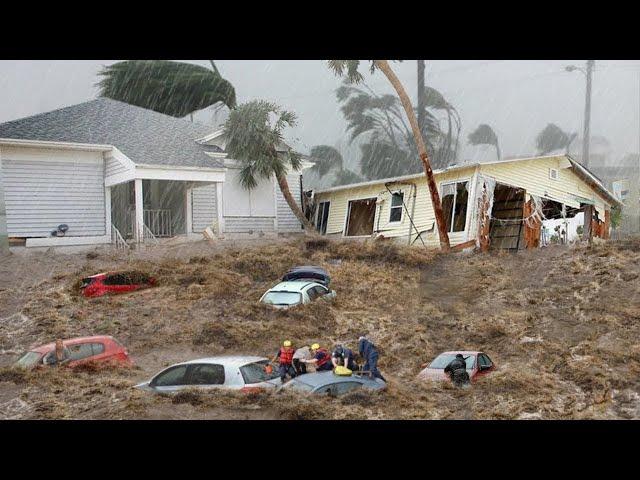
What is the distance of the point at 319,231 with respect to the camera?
11227 millimetres

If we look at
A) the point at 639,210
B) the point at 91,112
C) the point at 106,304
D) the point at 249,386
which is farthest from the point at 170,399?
the point at 639,210

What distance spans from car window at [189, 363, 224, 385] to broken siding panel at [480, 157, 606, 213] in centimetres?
810

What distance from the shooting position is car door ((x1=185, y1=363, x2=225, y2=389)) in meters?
6.58

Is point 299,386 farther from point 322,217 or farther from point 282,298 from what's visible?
point 322,217

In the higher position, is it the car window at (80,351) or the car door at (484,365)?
the car window at (80,351)

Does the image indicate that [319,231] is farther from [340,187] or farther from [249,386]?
[249,386]

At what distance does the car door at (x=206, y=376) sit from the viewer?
21.6 feet

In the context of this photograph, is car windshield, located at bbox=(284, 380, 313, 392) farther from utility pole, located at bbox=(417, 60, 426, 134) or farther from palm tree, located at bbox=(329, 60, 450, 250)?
utility pole, located at bbox=(417, 60, 426, 134)

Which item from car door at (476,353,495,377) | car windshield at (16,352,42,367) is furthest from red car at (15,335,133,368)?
car door at (476,353,495,377)

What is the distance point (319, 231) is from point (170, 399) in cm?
523

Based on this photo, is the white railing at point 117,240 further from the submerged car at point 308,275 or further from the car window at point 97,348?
the submerged car at point 308,275

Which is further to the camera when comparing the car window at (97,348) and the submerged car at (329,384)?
the car window at (97,348)

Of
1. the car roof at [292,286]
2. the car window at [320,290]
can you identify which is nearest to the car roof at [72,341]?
the car roof at [292,286]

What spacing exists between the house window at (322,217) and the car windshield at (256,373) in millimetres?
4661
